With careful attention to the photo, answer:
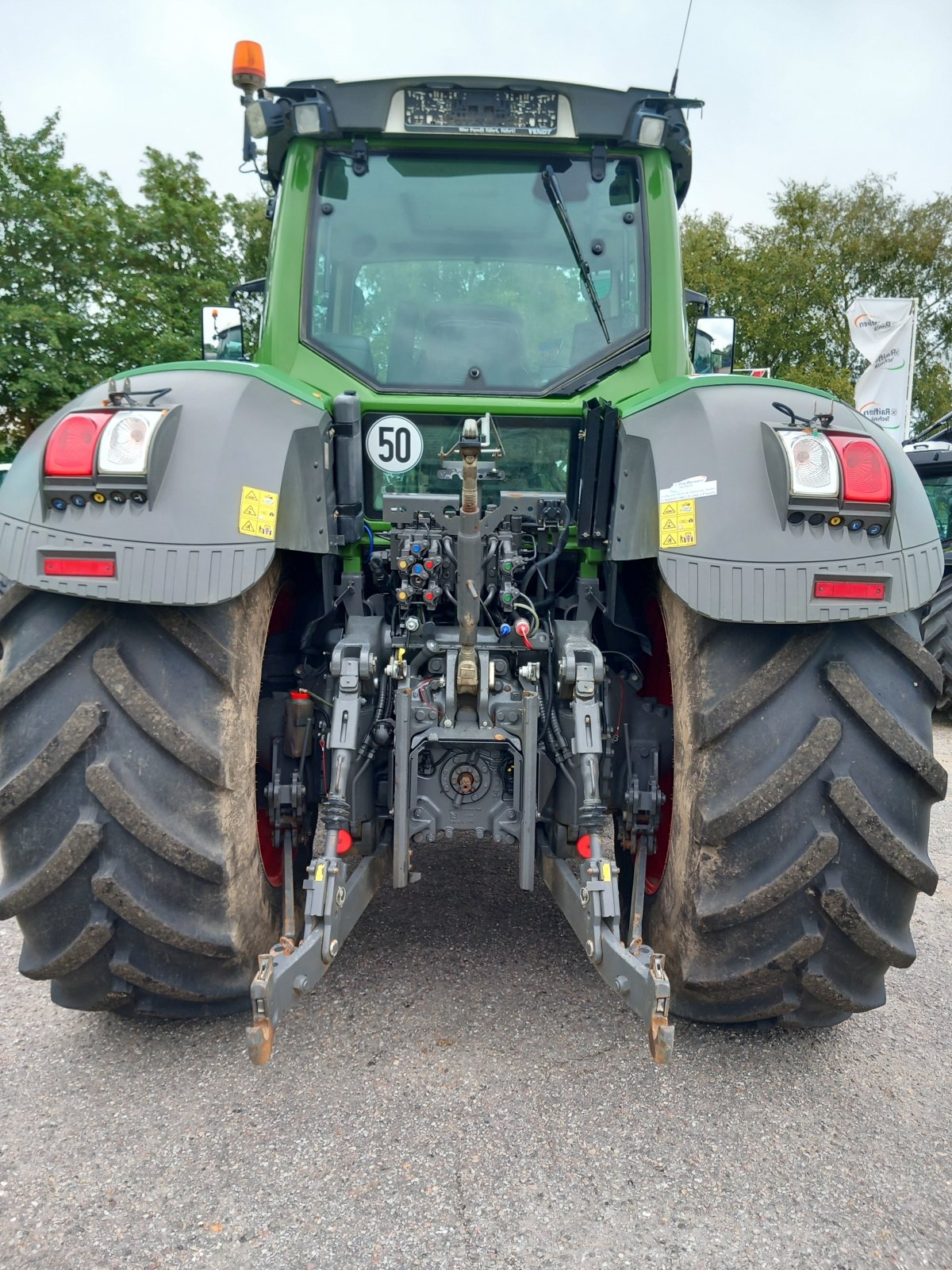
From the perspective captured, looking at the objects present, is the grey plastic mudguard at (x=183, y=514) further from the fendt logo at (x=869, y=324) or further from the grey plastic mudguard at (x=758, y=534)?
the fendt logo at (x=869, y=324)

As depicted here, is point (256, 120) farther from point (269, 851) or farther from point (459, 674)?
point (269, 851)

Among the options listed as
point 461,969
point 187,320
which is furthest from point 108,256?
point 461,969

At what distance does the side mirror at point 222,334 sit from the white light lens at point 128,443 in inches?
73.6

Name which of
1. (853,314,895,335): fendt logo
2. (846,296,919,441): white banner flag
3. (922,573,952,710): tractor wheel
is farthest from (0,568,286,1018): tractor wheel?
(853,314,895,335): fendt logo

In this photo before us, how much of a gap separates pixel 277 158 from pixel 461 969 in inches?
108

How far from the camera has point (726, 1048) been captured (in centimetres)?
255

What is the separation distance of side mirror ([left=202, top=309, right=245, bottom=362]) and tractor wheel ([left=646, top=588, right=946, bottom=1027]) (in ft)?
8.46

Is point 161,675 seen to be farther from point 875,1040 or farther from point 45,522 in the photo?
point 875,1040

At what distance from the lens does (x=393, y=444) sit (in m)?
2.84

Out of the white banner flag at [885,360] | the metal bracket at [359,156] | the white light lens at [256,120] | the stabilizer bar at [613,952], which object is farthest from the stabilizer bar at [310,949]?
the white banner flag at [885,360]

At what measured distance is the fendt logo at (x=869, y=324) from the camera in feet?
49.8

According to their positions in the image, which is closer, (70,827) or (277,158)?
(70,827)

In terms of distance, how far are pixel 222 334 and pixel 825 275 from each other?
26153mm

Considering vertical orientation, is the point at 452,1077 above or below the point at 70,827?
below
